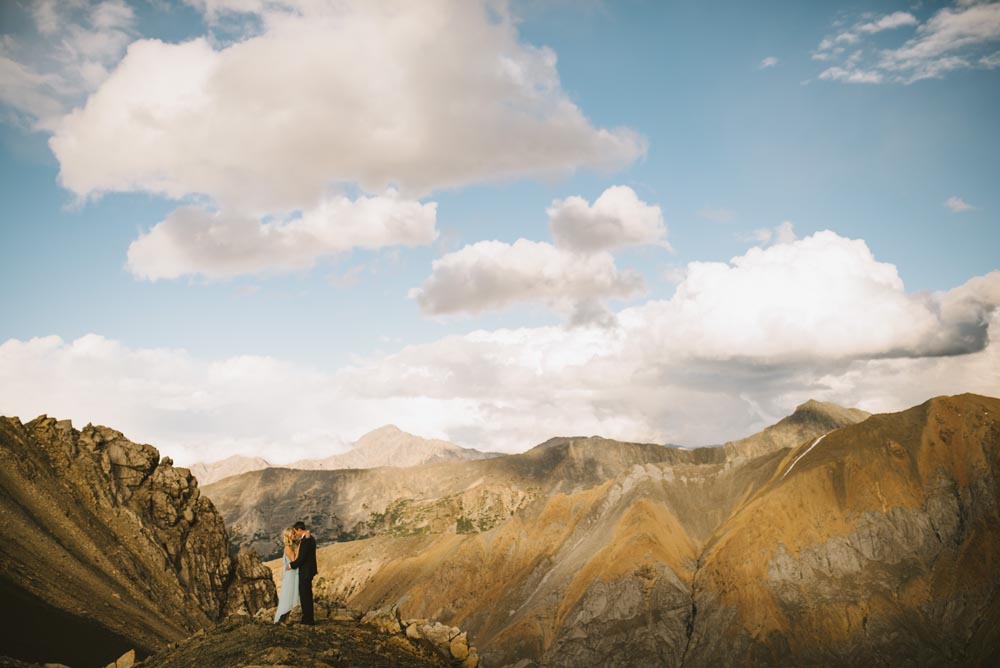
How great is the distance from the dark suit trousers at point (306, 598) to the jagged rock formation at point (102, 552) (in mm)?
19049

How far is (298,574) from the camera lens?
17.2 metres

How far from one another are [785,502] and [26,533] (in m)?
93.3

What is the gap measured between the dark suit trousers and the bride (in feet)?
0.77

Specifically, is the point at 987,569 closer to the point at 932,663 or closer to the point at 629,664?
the point at 932,663

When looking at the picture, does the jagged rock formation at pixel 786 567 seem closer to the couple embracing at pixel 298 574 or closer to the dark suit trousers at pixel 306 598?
the couple embracing at pixel 298 574

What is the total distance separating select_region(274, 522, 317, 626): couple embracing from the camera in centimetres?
1705

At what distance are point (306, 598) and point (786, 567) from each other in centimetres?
8966

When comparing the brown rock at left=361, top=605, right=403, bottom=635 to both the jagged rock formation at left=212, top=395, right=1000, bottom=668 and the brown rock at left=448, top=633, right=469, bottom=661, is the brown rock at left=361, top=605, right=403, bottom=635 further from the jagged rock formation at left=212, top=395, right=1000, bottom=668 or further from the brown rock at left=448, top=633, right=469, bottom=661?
the jagged rock formation at left=212, top=395, right=1000, bottom=668

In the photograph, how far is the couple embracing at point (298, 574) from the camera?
17047 mm

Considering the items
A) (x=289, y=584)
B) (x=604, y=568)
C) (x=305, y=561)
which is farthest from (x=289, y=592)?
(x=604, y=568)

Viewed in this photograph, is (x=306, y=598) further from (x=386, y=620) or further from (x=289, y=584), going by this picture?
(x=386, y=620)

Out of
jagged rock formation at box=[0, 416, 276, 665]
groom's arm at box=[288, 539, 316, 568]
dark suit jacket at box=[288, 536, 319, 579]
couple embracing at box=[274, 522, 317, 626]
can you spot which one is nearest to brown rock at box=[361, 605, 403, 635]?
couple embracing at box=[274, 522, 317, 626]

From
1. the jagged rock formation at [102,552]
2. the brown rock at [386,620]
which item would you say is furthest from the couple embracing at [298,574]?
the jagged rock formation at [102,552]

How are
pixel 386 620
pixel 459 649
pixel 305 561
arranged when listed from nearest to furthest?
pixel 305 561 → pixel 459 649 → pixel 386 620
